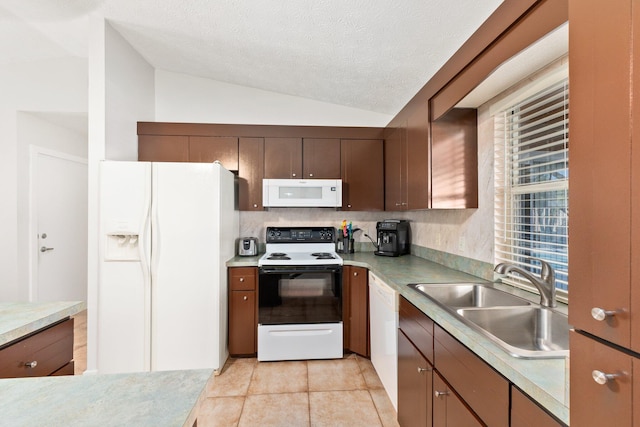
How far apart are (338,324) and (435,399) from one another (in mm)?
1380

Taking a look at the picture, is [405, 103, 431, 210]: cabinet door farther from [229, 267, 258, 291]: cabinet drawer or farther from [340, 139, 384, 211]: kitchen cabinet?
[229, 267, 258, 291]: cabinet drawer

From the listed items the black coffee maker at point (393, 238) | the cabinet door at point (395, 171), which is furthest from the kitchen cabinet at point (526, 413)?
the black coffee maker at point (393, 238)

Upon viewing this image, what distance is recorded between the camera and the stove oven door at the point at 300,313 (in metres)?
2.50

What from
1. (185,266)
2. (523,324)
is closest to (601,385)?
(523,324)

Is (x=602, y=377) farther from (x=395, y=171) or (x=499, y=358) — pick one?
(x=395, y=171)

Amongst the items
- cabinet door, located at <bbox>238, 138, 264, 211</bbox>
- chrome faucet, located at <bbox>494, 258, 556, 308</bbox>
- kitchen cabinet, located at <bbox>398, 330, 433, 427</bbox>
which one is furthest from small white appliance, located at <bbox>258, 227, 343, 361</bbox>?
chrome faucet, located at <bbox>494, 258, 556, 308</bbox>

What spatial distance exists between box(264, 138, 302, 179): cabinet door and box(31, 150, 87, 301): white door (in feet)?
Result: 8.29

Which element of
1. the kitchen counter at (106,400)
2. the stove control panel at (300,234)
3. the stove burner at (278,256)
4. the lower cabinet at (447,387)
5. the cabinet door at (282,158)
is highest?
the cabinet door at (282,158)

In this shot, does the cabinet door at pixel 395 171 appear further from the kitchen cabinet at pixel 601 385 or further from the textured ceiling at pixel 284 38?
the kitchen cabinet at pixel 601 385

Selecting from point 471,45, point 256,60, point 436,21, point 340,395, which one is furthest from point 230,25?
point 340,395

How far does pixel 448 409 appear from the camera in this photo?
3.67 feet

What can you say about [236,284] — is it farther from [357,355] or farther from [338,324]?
[357,355]

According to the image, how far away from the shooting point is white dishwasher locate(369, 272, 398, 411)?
5.79 ft

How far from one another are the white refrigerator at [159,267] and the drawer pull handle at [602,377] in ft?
7.23
